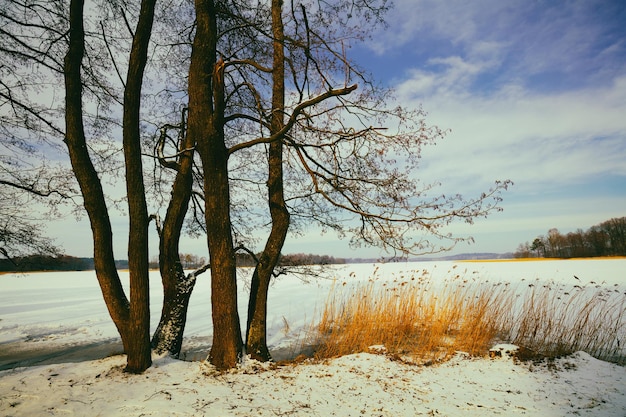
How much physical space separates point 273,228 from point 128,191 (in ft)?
6.34

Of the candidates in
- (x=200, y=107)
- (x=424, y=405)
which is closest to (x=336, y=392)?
(x=424, y=405)

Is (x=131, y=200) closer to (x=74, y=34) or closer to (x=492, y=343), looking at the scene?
(x=74, y=34)

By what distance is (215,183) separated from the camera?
3984 mm

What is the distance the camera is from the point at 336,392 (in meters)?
3.37

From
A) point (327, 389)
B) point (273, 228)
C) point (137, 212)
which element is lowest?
point (327, 389)

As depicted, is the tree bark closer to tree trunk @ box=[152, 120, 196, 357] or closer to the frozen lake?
tree trunk @ box=[152, 120, 196, 357]

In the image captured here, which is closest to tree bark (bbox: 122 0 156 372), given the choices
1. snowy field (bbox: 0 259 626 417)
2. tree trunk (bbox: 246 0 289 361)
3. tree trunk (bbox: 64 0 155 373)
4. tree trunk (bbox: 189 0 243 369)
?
tree trunk (bbox: 64 0 155 373)

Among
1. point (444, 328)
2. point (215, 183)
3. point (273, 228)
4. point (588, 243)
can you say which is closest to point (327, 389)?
point (273, 228)

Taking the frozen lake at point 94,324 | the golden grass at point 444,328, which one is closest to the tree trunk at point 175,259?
the frozen lake at point 94,324

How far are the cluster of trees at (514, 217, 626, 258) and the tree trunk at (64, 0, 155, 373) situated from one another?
219 ft

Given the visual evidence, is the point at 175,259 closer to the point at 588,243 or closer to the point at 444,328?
the point at 444,328

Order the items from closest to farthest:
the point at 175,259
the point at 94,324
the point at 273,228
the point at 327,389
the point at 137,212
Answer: the point at 327,389
the point at 137,212
the point at 273,228
the point at 175,259
the point at 94,324

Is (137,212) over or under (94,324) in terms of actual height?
over

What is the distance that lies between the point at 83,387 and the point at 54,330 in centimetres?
699
